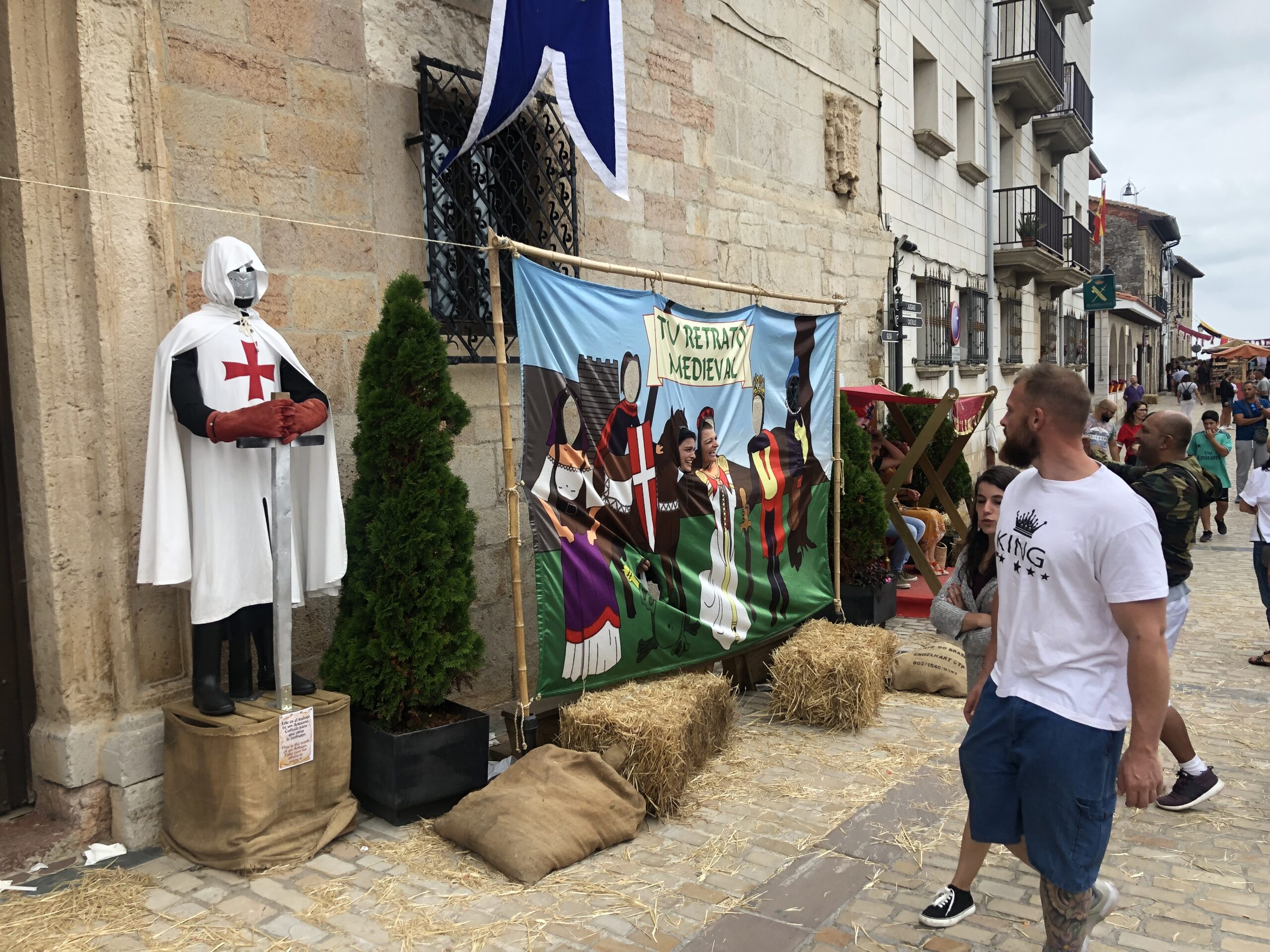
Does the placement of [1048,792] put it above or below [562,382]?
below

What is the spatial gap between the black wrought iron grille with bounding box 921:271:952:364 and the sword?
11.3 m

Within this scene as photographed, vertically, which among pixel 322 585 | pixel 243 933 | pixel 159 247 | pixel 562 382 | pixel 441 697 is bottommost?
pixel 243 933

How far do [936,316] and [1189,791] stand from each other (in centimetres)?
1053

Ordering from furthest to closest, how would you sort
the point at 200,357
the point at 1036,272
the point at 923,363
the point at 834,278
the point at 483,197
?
the point at 1036,272, the point at 923,363, the point at 834,278, the point at 483,197, the point at 200,357

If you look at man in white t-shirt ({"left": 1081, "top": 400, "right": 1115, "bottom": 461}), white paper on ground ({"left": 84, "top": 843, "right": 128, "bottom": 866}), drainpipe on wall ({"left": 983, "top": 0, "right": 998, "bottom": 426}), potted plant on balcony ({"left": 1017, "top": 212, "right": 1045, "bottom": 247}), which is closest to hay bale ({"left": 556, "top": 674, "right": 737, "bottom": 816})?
white paper on ground ({"left": 84, "top": 843, "right": 128, "bottom": 866})

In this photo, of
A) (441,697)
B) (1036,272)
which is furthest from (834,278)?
(1036,272)

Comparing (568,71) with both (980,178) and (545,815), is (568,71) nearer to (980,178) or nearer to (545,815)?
(545,815)

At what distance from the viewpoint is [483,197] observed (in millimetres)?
5832

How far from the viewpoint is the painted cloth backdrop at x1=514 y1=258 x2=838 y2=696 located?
193 inches

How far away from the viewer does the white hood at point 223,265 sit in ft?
13.1

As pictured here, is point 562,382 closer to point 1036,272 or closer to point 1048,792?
point 1048,792

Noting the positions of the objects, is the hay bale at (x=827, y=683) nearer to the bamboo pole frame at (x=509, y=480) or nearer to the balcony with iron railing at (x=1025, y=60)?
the bamboo pole frame at (x=509, y=480)

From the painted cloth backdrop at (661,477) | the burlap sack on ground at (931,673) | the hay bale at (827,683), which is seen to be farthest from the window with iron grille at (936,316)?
the hay bale at (827,683)

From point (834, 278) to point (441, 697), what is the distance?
7.26 m
